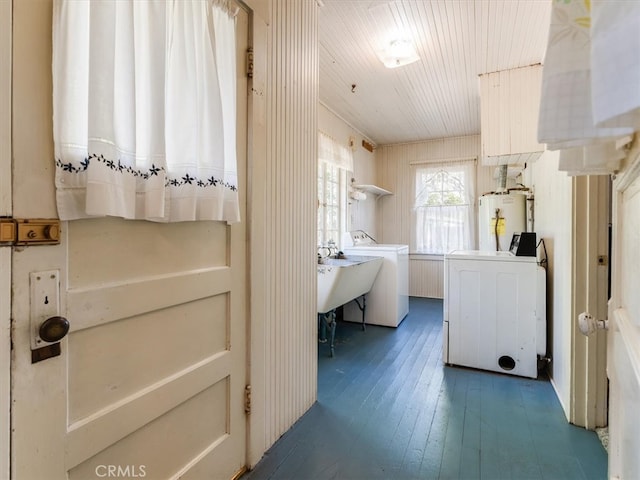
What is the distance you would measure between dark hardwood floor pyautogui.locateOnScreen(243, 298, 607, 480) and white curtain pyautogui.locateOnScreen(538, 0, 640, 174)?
150cm

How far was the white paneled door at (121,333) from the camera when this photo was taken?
760 millimetres

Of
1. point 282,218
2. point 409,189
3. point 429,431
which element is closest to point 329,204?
point 409,189

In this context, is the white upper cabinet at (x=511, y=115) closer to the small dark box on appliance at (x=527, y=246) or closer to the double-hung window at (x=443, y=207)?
the small dark box on appliance at (x=527, y=246)

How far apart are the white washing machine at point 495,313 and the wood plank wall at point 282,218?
1.32m

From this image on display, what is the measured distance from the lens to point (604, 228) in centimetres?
181

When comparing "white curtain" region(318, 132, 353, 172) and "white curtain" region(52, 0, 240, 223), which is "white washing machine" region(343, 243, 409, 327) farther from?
"white curtain" region(52, 0, 240, 223)

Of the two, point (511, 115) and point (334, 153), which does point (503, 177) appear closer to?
point (511, 115)

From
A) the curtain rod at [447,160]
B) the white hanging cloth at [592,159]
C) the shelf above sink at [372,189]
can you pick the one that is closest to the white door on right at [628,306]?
the white hanging cloth at [592,159]

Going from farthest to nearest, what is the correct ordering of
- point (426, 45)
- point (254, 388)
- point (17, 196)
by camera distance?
point (426, 45)
point (254, 388)
point (17, 196)

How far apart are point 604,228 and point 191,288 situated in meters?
2.19

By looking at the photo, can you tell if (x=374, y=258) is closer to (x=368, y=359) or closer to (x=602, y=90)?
(x=368, y=359)

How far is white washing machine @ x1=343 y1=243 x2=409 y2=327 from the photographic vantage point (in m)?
3.79

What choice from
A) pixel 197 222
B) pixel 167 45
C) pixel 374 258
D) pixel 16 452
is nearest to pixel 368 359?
pixel 374 258

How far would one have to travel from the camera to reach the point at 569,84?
1.87 feet
